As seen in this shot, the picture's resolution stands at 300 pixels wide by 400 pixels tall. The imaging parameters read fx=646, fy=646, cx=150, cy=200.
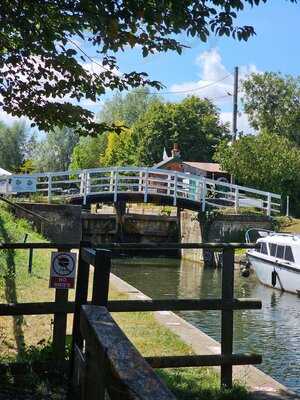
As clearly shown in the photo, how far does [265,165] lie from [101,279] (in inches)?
1420

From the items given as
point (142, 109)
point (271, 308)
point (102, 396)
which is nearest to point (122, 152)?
point (142, 109)

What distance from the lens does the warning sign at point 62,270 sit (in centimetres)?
600

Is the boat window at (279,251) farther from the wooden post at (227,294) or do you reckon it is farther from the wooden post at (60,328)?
the wooden post at (60,328)

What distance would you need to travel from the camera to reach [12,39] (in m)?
6.69

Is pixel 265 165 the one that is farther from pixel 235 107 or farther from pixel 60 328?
pixel 60 328

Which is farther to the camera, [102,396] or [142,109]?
[142,109]

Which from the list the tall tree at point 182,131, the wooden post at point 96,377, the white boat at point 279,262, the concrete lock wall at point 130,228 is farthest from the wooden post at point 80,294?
the tall tree at point 182,131

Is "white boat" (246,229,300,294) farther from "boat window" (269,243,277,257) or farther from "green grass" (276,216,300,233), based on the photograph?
"green grass" (276,216,300,233)

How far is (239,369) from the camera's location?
7.04 metres

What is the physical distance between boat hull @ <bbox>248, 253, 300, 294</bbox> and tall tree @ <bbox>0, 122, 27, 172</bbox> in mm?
73249

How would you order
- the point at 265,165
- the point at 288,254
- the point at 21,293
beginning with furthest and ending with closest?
the point at 265,165 → the point at 288,254 → the point at 21,293

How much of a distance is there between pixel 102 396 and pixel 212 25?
390 centimetres

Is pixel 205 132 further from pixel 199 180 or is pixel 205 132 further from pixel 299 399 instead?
pixel 299 399

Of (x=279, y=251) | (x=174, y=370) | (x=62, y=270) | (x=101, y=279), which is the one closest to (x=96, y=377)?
(x=101, y=279)
